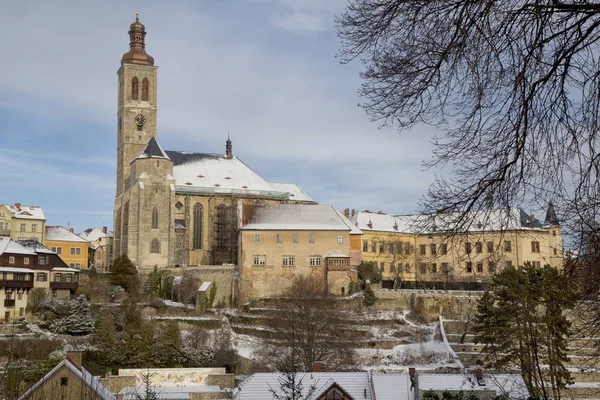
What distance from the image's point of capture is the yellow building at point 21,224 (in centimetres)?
6488

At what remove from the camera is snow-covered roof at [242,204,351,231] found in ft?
187

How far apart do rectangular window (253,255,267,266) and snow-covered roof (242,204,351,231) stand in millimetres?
2136

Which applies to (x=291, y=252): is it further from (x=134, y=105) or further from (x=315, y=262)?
(x=134, y=105)

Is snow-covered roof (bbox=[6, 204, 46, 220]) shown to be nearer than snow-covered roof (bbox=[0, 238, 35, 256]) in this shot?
No

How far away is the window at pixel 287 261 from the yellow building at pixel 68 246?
2068cm

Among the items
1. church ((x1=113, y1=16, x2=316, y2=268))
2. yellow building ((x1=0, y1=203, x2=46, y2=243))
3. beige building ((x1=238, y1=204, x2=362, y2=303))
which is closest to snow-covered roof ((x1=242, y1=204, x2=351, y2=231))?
beige building ((x1=238, y1=204, x2=362, y2=303))

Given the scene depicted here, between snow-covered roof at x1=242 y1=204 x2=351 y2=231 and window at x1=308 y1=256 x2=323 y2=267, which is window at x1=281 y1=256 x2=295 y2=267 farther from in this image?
snow-covered roof at x1=242 y1=204 x2=351 y2=231

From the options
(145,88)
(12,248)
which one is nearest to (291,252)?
(12,248)

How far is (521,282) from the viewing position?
3669 cm

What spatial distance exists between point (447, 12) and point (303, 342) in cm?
3560

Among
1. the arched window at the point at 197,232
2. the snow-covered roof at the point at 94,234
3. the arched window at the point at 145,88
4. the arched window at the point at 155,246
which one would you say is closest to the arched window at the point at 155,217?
the arched window at the point at 155,246

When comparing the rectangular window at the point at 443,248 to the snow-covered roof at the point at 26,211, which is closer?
the rectangular window at the point at 443,248

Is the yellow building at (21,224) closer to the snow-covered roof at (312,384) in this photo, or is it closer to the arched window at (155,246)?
the arched window at (155,246)

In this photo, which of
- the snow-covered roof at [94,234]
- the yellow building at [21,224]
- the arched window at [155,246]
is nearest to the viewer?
the arched window at [155,246]
